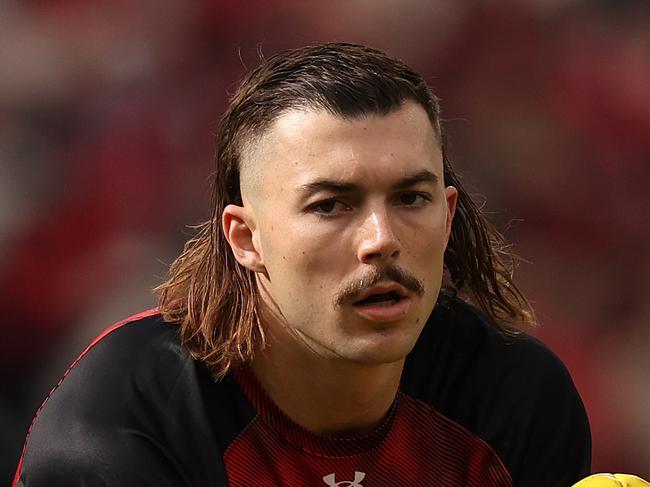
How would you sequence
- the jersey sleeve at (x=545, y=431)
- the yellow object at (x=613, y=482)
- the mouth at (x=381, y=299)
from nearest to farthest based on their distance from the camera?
the yellow object at (x=613, y=482) → the mouth at (x=381, y=299) → the jersey sleeve at (x=545, y=431)

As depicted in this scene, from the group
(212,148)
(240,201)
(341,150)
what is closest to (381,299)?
(341,150)

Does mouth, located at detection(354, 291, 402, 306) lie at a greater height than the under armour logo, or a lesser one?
greater

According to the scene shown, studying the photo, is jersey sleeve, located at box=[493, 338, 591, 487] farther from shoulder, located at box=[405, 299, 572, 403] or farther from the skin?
the skin

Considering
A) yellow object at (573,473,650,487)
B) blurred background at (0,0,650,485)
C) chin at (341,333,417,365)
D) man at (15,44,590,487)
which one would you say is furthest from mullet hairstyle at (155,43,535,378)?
blurred background at (0,0,650,485)

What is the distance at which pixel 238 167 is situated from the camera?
2.18 meters

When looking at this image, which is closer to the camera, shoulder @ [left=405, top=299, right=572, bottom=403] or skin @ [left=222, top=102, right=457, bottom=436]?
skin @ [left=222, top=102, right=457, bottom=436]

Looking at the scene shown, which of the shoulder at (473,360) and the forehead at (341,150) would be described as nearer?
the forehead at (341,150)

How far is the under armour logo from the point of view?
2193 mm

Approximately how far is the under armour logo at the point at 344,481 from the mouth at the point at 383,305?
39 cm

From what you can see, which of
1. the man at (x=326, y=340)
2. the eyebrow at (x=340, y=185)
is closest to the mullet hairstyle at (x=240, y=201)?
the man at (x=326, y=340)

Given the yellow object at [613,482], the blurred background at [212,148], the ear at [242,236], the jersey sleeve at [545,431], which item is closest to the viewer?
the yellow object at [613,482]

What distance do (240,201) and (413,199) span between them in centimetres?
37

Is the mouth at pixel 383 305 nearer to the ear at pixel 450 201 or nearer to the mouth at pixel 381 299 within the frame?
the mouth at pixel 381 299

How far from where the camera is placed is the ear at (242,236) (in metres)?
2.16
